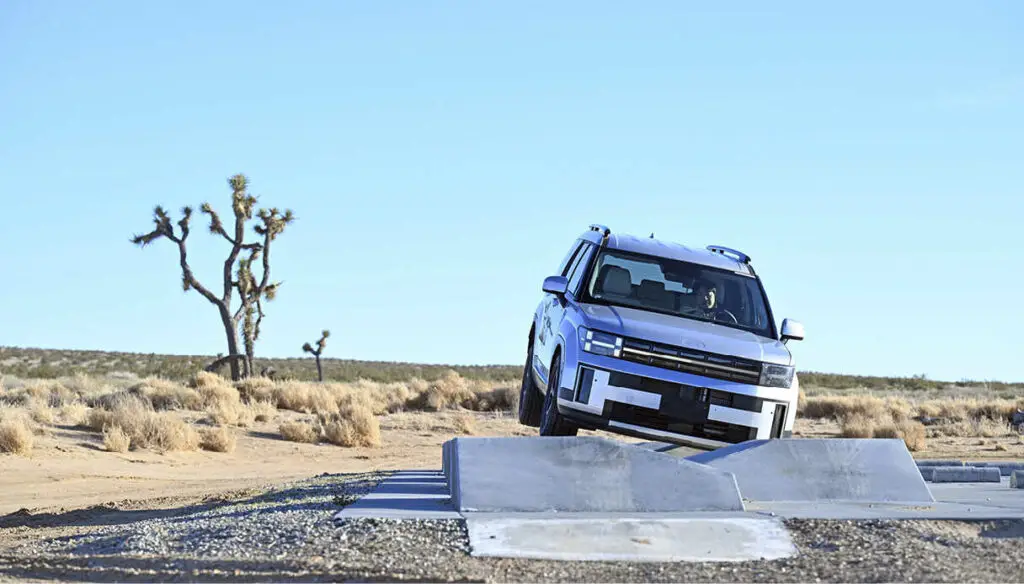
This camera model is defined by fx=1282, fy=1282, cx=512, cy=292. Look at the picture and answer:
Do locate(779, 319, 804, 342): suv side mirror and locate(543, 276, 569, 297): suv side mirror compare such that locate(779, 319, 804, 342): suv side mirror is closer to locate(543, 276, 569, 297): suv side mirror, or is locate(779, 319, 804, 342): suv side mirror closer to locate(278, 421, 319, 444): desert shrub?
locate(543, 276, 569, 297): suv side mirror

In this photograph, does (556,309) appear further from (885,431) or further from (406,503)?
(885,431)

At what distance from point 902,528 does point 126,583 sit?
190 inches

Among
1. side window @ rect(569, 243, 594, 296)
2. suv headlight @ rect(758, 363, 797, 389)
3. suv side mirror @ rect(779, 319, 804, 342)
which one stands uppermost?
side window @ rect(569, 243, 594, 296)

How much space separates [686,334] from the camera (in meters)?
11.0

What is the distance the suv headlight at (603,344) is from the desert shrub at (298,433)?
49.8ft

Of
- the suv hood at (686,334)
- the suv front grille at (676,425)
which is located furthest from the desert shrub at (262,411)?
the suv front grille at (676,425)

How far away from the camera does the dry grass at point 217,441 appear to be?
22797 mm

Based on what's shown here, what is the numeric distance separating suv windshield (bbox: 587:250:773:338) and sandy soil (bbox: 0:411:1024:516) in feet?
19.1

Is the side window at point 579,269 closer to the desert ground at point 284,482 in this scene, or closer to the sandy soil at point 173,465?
the desert ground at point 284,482

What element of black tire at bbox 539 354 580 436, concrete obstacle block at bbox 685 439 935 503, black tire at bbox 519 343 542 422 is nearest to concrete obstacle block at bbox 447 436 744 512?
concrete obstacle block at bbox 685 439 935 503

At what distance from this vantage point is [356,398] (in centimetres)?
3206

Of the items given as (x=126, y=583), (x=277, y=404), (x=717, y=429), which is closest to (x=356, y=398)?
(x=277, y=404)

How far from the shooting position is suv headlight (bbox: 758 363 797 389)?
36.1ft

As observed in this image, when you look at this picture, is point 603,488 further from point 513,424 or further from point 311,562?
point 513,424
